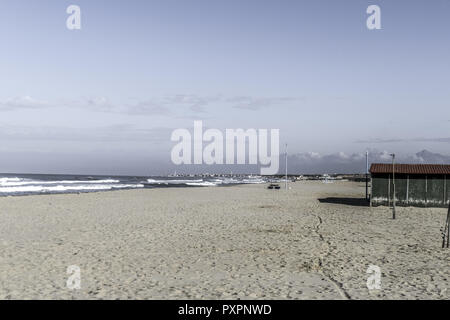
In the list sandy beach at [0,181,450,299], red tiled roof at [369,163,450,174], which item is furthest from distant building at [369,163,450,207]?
sandy beach at [0,181,450,299]

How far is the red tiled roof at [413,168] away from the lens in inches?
1049

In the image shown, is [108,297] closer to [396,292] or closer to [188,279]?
[188,279]

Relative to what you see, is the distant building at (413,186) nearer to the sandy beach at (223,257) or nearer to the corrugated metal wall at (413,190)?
the corrugated metal wall at (413,190)

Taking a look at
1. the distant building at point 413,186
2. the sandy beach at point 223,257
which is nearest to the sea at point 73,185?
the sandy beach at point 223,257

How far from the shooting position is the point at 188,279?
33.0 feet

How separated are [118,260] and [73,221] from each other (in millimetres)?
9919

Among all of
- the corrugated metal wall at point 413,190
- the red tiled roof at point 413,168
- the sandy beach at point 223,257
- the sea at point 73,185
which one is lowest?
the sea at point 73,185

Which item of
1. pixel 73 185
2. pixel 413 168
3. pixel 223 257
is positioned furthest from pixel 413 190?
pixel 73 185

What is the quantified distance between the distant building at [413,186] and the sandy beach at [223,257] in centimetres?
482

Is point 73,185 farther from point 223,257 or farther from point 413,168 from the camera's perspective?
point 223,257

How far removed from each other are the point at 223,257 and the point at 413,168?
65.6ft

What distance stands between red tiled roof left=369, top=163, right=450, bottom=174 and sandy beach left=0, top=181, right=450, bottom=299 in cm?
532

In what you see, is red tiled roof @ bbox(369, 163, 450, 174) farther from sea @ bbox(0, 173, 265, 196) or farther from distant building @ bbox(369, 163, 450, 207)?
sea @ bbox(0, 173, 265, 196)
